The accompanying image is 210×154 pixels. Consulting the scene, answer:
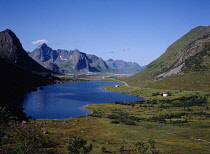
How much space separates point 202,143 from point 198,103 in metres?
95.4

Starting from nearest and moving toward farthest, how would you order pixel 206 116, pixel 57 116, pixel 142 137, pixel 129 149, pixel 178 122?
pixel 129 149 → pixel 142 137 → pixel 178 122 → pixel 206 116 → pixel 57 116

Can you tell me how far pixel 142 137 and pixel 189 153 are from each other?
742 inches

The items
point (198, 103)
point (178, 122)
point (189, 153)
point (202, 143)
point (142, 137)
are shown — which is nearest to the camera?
point (189, 153)

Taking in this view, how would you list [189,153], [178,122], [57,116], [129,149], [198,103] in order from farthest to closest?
[198,103], [57,116], [178,122], [129,149], [189,153]

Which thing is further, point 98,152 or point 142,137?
point 142,137

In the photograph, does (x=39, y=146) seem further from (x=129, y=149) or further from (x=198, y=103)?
(x=198, y=103)

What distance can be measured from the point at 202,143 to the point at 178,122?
33.6m

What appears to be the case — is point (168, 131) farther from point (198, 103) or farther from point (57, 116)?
point (198, 103)

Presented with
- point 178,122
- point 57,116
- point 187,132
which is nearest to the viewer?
point 187,132

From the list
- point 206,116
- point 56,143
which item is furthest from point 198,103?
point 56,143

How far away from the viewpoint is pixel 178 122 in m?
88.7

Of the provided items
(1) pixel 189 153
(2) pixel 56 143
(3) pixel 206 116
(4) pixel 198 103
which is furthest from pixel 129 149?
(4) pixel 198 103

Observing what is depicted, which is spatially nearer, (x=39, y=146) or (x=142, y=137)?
(x=39, y=146)

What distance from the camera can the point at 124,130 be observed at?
74.5 meters
